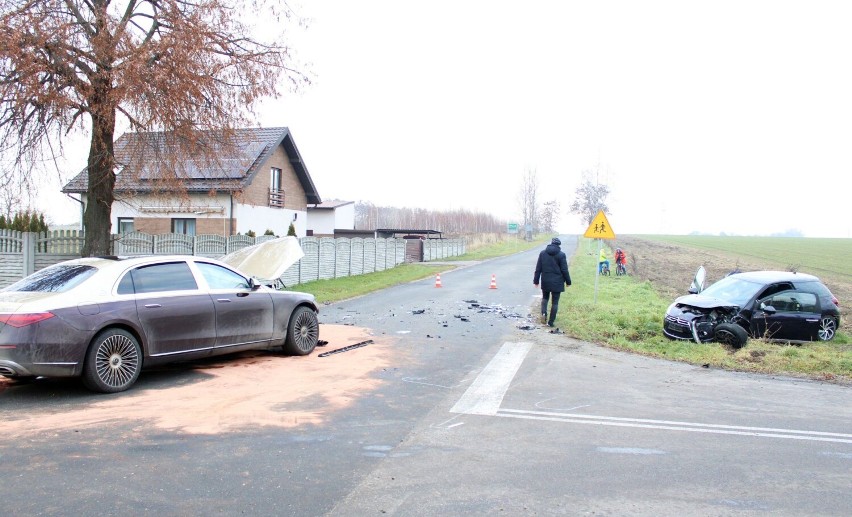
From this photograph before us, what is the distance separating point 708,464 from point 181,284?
6081mm

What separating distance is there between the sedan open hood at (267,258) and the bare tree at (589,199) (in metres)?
48.8

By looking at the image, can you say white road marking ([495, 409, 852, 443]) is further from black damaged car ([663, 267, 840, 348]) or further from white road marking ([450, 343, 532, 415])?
black damaged car ([663, 267, 840, 348])

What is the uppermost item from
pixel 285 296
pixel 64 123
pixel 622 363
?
pixel 64 123

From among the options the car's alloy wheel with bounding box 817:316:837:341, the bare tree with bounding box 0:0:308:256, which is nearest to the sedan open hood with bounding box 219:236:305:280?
the bare tree with bounding box 0:0:308:256

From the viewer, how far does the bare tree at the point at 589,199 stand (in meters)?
59.9

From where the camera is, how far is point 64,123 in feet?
40.3

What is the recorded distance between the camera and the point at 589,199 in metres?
60.4

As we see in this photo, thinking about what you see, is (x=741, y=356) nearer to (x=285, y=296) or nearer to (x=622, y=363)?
(x=622, y=363)

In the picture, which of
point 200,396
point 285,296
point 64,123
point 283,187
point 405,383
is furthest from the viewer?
point 283,187

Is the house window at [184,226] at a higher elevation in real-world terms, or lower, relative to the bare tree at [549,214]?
lower

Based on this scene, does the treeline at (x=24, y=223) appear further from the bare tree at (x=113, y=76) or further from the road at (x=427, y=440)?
the road at (x=427, y=440)

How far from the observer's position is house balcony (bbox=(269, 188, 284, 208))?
32.3m

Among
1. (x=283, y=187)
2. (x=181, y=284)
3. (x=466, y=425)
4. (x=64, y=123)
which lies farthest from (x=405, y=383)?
(x=283, y=187)

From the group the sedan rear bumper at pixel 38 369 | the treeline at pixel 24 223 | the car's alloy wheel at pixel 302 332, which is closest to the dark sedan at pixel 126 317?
the sedan rear bumper at pixel 38 369
